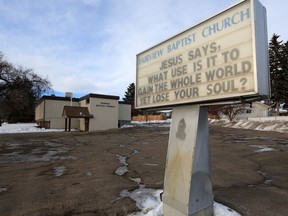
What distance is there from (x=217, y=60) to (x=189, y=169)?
5.61ft

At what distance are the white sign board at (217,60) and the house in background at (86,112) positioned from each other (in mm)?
31018

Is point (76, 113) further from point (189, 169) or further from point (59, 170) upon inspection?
point (189, 169)

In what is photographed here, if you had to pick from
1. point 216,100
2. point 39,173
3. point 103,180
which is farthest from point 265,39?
point 39,173

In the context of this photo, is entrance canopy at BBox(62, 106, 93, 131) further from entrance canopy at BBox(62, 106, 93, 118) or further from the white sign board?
the white sign board

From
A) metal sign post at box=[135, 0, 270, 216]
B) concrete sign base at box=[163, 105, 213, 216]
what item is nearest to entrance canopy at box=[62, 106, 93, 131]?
metal sign post at box=[135, 0, 270, 216]

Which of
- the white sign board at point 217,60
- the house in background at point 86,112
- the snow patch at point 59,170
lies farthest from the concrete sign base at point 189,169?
the house in background at point 86,112

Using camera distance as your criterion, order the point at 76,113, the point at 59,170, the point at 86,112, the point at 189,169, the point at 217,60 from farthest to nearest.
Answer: the point at 86,112, the point at 76,113, the point at 59,170, the point at 189,169, the point at 217,60

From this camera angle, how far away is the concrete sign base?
3.93 meters

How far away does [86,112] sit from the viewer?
35500mm

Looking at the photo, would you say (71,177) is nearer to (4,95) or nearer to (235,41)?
(235,41)

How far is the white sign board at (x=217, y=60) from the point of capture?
340 cm

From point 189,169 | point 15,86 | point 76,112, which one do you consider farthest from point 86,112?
point 189,169

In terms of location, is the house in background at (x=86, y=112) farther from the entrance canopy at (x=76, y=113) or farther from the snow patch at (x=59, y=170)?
the snow patch at (x=59, y=170)

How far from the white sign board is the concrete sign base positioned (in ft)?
1.19
